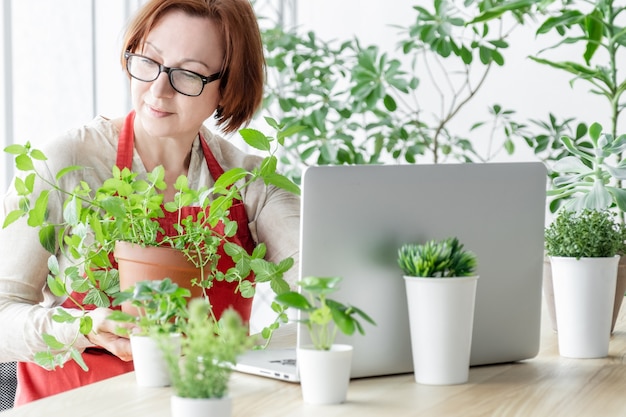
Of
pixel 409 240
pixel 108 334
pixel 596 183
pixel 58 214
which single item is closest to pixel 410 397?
pixel 409 240

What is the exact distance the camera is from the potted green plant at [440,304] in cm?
124

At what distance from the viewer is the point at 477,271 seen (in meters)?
1.38

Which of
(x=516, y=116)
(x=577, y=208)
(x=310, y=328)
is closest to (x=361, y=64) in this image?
(x=516, y=116)

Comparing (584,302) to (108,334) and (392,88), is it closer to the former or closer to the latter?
(108,334)

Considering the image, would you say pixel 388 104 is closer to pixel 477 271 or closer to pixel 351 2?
pixel 351 2

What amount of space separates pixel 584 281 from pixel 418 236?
13.0 inches

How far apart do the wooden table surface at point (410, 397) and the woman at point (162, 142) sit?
395mm

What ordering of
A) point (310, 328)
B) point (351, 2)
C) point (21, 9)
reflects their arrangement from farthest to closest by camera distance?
point (351, 2), point (21, 9), point (310, 328)

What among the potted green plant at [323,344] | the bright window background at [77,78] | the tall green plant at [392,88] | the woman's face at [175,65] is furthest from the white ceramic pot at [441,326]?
the bright window background at [77,78]

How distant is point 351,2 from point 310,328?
3698mm

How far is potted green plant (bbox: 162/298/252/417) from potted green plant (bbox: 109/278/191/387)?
0.13 metres

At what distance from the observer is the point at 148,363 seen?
1.24 meters

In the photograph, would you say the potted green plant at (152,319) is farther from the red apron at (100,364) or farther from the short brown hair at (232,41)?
the short brown hair at (232,41)

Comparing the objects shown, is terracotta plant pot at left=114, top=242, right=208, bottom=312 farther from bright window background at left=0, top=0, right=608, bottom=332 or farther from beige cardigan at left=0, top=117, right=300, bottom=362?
bright window background at left=0, top=0, right=608, bottom=332
